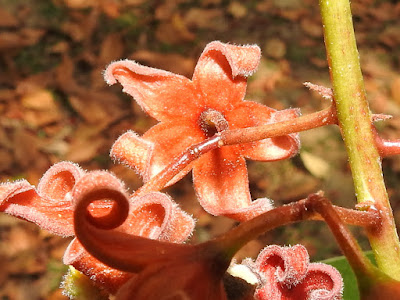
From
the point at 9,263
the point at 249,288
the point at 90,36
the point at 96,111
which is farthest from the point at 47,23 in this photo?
the point at 249,288

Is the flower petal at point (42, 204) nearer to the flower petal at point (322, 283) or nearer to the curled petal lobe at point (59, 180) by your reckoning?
the curled petal lobe at point (59, 180)

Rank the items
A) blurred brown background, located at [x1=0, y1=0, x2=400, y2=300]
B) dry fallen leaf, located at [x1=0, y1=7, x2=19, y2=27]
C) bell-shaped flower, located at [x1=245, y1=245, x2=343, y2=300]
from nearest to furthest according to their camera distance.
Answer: bell-shaped flower, located at [x1=245, y1=245, x2=343, y2=300] < blurred brown background, located at [x1=0, y1=0, x2=400, y2=300] < dry fallen leaf, located at [x1=0, y1=7, x2=19, y2=27]

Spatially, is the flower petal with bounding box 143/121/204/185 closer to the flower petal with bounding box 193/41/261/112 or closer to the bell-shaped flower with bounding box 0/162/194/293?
the flower petal with bounding box 193/41/261/112

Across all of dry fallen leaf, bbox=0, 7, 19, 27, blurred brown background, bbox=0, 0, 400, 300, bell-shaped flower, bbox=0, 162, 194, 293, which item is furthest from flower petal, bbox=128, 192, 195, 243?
dry fallen leaf, bbox=0, 7, 19, 27

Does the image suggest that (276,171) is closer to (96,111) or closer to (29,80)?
(96,111)

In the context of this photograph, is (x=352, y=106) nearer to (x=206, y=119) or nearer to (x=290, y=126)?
(x=290, y=126)

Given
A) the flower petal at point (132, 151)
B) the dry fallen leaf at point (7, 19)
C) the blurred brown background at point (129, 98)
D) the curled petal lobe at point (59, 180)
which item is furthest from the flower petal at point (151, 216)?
the dry fallen leaf at point (7, 19)
